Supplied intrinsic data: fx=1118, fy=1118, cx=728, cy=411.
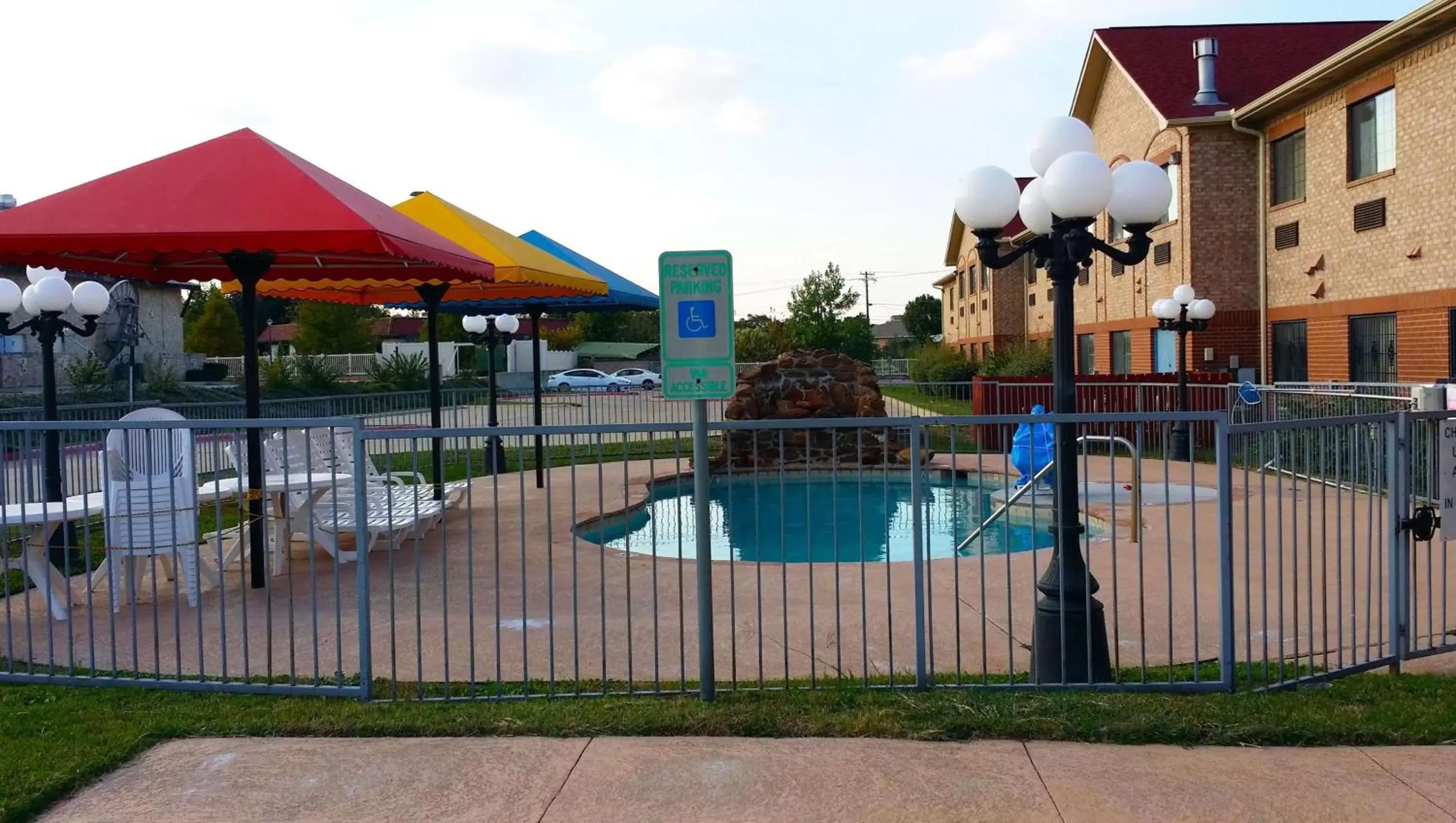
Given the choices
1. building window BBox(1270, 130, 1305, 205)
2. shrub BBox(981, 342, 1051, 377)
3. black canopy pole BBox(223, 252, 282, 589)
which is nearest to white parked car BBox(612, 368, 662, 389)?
shrub BBox(981, 342, 1051, 377)

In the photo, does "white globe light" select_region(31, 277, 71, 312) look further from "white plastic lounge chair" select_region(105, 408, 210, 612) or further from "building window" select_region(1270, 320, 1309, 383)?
"building window" select_region(1270, 320, 1309, 383)

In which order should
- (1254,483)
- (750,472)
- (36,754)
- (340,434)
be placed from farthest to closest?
(750,472) < (1254,483) < (340,434) < (36,754)

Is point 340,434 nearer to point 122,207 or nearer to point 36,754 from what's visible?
point 122,207

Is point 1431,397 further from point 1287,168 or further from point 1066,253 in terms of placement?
point 1287,168

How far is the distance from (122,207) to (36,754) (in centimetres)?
408

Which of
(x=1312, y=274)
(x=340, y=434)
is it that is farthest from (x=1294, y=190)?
(x=340, y=434)

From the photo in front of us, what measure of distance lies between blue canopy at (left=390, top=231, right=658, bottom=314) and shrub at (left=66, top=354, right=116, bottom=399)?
1799 cm

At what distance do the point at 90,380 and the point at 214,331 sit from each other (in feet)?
84.2

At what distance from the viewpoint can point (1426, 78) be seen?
640 inches

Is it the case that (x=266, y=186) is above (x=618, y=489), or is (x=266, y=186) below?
above

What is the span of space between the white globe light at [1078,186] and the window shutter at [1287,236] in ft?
55.2

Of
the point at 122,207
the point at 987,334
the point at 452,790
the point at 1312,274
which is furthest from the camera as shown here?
the point at 987,334

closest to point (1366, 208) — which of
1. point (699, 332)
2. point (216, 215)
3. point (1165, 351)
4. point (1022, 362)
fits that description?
point (1165, 351)

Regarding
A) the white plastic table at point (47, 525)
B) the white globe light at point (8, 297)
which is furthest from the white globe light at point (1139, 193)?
the white globe light at point (8, 297)
